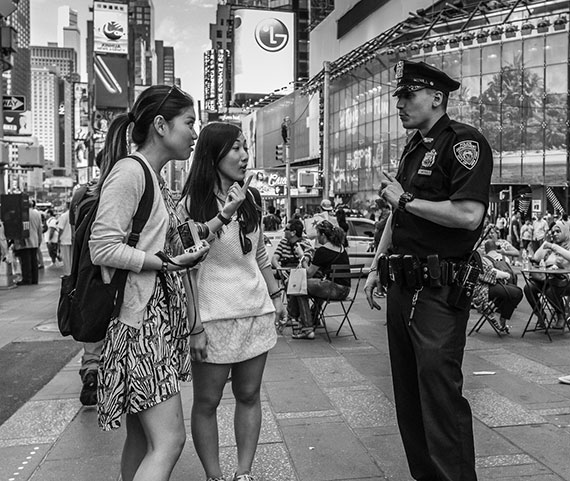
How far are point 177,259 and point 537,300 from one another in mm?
6894

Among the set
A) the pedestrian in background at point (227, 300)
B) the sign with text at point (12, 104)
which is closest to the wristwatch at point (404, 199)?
the pedestrian in background at point (227, 300)

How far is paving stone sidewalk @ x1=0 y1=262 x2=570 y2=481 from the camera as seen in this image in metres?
3.89

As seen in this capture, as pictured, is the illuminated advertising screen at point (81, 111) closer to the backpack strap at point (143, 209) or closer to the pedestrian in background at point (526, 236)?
the pedestrian in background at point (526, 236)

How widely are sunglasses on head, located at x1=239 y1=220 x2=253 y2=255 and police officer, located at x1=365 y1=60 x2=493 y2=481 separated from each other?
0.71 meters

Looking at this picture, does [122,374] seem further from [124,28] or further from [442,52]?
Result: [124,28]

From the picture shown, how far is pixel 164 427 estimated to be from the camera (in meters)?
2.57

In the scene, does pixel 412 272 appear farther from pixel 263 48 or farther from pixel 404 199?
pixel 263 48

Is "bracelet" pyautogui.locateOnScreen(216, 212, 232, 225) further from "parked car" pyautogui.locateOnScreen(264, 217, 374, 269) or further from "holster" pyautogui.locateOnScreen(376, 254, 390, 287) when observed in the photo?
"parked car" pyautogui.locateOnScreen(264, 217, 374, 269)

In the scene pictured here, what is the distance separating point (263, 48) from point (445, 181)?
342 feet

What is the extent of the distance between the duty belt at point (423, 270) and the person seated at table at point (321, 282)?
201 inches

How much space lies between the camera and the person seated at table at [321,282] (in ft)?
27.2

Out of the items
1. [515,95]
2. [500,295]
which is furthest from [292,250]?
[515,95]

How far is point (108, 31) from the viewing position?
7088 centimetres

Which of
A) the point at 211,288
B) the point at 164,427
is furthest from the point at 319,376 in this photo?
the point at 164,427
